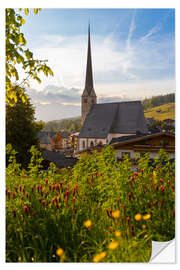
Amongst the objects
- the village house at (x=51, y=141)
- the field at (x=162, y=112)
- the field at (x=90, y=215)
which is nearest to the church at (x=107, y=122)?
the field at (x=162, y=112)

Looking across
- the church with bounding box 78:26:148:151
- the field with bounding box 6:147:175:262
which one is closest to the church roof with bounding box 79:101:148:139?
the church with bounding box 78:26:148:151

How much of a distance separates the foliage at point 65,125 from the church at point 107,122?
91 millimetres

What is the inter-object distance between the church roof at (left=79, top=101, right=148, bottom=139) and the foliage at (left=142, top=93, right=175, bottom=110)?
71 millimetres

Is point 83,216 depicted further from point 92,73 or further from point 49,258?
point 92,73

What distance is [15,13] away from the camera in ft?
8.12

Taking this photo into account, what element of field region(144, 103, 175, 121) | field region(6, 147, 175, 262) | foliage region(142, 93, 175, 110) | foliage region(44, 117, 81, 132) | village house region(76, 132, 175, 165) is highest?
foliage region(142, 93, 175, 110)

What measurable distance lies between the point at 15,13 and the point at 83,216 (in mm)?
2180

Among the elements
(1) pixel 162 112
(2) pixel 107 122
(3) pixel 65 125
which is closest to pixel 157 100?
(1) pixel 162 112

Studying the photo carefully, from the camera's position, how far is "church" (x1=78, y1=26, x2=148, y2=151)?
2.68m

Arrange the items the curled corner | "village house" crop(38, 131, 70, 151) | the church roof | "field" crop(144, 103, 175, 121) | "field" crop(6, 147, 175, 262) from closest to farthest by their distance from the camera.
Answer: "field" crop(6, 147, 175, 262), the curled corner, "field" crop(144, 103, 175, 121), the church roof, "village house" crop(38, 131, 70, 151)

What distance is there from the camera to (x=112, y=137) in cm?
300

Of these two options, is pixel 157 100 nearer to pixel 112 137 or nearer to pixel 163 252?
pixel 112 137

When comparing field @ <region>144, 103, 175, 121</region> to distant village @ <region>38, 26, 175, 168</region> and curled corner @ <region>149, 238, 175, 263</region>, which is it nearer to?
distant village @ <region>38, 26, 175, 168</region>

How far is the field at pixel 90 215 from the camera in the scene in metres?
1.96
